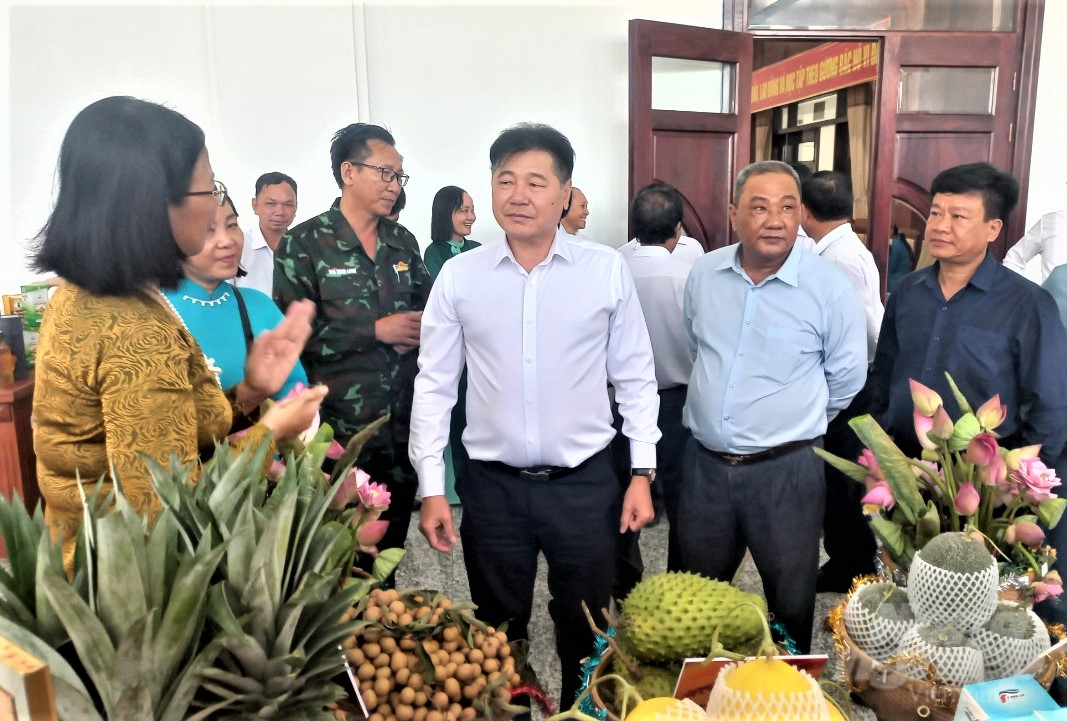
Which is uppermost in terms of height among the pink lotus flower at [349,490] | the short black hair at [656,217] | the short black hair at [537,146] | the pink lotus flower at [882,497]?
the short black hair at [537,146]

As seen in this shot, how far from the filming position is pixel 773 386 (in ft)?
6.69

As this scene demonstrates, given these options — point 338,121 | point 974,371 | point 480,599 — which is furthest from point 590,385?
point 338,121

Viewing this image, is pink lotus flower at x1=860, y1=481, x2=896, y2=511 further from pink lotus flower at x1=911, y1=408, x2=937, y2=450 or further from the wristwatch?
the wristwatch

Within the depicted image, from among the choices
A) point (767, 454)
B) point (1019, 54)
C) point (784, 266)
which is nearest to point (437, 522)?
point (767, 454)

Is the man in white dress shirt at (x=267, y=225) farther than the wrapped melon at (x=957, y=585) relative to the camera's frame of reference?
Yes

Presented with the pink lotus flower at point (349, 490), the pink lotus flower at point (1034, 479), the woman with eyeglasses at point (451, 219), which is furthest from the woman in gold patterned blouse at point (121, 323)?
the woman with eyeglasses at point (451, 219)

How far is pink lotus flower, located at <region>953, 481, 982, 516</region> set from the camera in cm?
A: 129

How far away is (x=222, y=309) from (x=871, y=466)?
1420 millimetres

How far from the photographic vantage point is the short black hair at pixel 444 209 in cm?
394

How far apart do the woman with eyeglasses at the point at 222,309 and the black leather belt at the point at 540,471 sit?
21.1 inches

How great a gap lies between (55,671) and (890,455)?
1.25 metres

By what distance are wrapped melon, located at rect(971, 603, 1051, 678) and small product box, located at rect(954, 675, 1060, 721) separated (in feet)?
0.70

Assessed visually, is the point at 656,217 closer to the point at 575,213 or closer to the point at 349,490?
the point at 575,213

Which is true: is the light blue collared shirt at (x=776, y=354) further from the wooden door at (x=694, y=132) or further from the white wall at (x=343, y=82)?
the white wall at (x=343, y=82)
